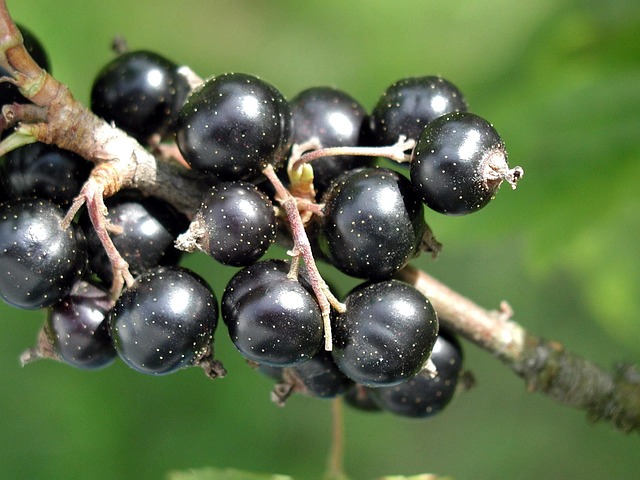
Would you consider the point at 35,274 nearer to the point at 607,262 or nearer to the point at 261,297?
the point at 261,297

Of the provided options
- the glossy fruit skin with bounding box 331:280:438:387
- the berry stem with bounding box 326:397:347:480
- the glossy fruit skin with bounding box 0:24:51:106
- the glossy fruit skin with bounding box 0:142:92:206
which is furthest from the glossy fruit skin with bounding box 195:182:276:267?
the berry stem with bounding box 326:397:347:480


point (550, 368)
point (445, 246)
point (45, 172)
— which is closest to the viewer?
point (45, 172)

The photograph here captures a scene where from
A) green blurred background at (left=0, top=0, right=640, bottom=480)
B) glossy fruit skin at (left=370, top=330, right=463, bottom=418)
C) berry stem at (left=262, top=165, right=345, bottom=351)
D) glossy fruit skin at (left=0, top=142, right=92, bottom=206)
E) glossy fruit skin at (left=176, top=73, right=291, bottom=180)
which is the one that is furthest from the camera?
green blurred background at (left=0, top=0, right=640, bottom=480)

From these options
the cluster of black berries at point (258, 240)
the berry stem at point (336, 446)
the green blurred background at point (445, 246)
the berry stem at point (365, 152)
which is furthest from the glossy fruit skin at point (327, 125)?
the green blurred background at point (445, 246)

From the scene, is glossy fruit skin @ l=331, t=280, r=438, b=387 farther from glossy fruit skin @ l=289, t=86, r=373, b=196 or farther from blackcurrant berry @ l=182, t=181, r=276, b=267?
glossy fruit skin @ l=289, t=86, r=373, b=196

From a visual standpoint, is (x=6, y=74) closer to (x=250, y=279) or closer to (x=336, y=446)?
(x=250, y=279)

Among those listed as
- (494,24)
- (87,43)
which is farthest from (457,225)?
(87,43)

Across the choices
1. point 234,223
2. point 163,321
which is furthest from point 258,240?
point 163,321
